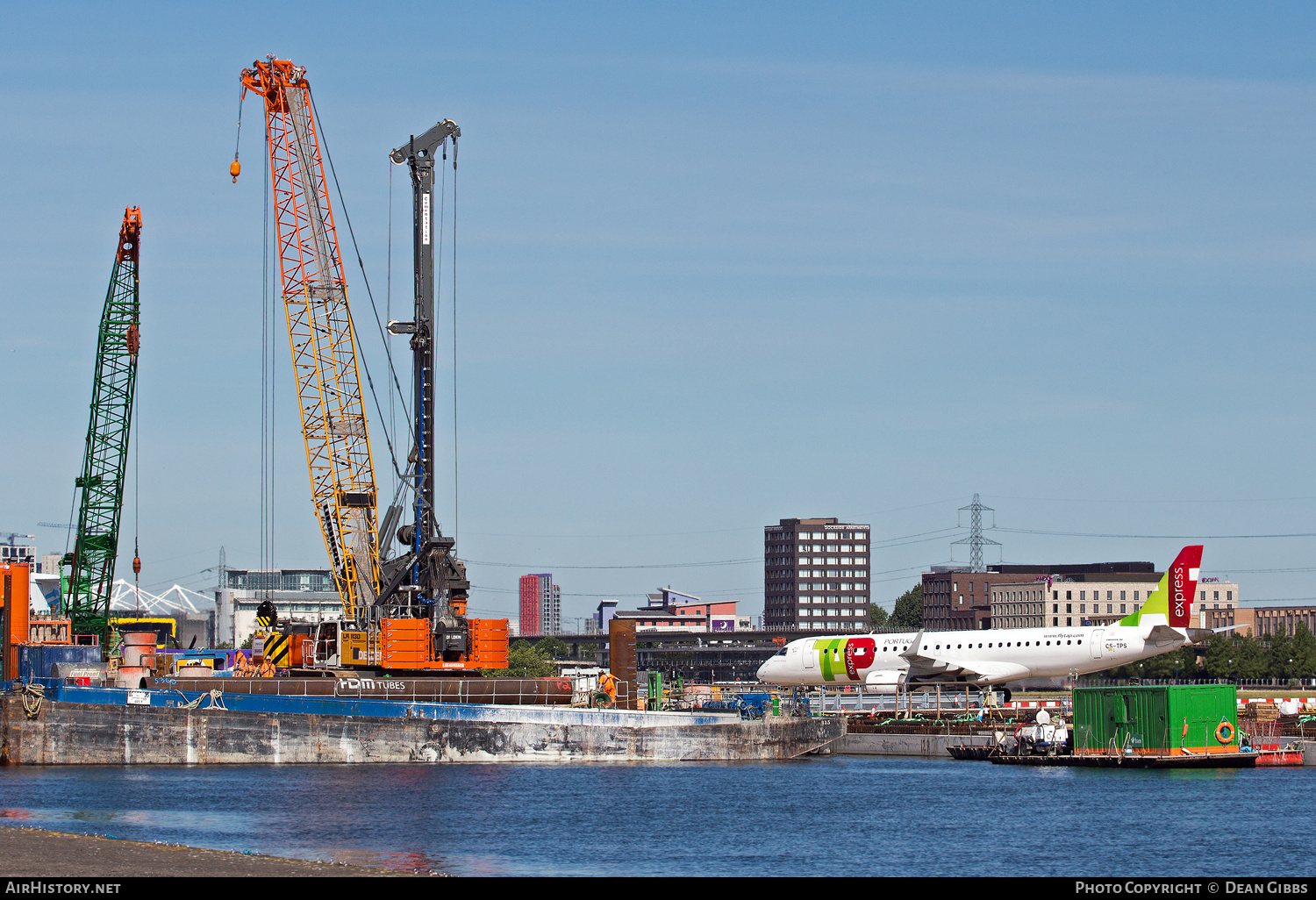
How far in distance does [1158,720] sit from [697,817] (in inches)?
1143

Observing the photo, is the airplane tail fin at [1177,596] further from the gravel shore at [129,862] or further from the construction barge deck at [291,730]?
the gravel shore at [129,862]

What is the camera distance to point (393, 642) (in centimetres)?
7869

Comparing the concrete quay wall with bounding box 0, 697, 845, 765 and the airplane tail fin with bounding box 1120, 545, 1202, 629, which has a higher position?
the airplane tail fin with bounding box 1120, 545, 1202, 629

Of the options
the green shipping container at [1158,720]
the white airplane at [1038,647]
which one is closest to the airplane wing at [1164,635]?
the white airplane at [1038,647]

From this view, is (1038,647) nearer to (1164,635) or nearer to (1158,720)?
(1164,635)

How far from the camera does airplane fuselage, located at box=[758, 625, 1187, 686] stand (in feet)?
345

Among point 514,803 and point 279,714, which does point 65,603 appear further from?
point 514,803

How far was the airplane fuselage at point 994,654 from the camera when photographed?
10506cm

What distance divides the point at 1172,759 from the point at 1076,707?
237 inches

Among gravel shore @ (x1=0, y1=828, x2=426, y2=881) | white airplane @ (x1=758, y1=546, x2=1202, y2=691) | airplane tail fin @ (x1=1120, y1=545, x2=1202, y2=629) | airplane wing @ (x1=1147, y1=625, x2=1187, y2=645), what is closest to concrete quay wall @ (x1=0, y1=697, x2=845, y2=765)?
gravel shore @ (x1=0, y1=828, x2=426, y2=881)

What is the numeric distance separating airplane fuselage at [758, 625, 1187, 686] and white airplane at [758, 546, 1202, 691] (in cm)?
6

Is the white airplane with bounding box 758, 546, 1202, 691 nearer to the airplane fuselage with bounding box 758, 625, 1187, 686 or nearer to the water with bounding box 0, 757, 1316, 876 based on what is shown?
the airplane fuselage with bounding box 758, 625, 1187, 686

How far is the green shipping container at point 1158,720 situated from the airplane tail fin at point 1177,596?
2910 centimetres
